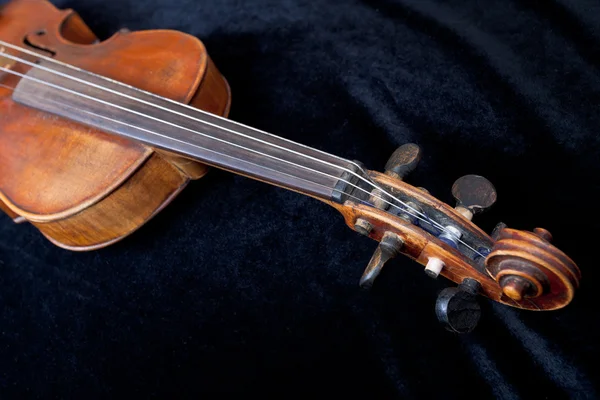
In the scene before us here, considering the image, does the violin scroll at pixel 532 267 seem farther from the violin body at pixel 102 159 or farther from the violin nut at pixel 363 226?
the violin body at pixel 102 159

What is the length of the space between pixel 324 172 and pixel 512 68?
2.54 feet

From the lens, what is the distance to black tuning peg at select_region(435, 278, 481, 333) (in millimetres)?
1079

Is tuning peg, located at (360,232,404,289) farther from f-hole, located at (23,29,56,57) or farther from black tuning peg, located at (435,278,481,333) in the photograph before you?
f-hole, located at (23,29,56,57)

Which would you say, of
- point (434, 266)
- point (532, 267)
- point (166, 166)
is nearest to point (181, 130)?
point (166, 166)

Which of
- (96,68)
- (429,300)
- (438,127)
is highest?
(96,68)

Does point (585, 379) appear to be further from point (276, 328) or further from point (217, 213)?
point (217, 213)

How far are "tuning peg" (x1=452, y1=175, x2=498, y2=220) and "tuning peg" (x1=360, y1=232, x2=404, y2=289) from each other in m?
0.14

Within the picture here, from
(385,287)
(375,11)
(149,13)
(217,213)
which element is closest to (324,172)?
(385,287)

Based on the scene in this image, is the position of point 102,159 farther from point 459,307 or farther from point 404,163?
point 459,307

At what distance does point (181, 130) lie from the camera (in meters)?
1.35

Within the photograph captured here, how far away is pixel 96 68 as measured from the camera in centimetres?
161

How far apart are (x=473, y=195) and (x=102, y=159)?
860 mm

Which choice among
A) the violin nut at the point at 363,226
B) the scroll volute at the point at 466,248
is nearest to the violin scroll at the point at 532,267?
the scroll volute at the point at 466,248

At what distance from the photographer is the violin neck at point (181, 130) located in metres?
1.24
